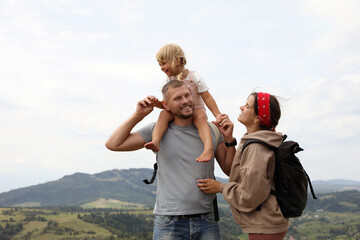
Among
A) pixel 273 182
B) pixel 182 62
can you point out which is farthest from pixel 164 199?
pixel 182 62

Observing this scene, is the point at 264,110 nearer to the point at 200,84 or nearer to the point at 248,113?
the point at 248,113

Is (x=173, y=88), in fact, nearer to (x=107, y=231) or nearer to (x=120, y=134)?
(x=120, y=134)

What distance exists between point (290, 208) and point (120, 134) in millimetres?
2361

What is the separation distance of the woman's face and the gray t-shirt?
Answer: 735 millimetres

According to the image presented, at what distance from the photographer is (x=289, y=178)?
3.79 meters

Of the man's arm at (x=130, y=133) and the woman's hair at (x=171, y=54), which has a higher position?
the woman's hair at (x=171, y=54)

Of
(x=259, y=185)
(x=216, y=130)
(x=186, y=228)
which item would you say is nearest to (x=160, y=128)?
(x=216, y=130)

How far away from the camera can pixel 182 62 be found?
5.50 meters

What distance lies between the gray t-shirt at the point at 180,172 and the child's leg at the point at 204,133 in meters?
0.14

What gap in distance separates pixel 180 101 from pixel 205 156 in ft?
2.68

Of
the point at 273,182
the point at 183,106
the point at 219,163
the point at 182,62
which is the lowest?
the point at 273,182

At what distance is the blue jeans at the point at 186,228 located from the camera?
441 centimetres

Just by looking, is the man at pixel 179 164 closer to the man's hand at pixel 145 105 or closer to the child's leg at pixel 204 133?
the man's hand at pixel 145 105

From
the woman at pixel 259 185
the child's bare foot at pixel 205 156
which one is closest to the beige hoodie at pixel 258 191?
the woman at pixel 259 185
